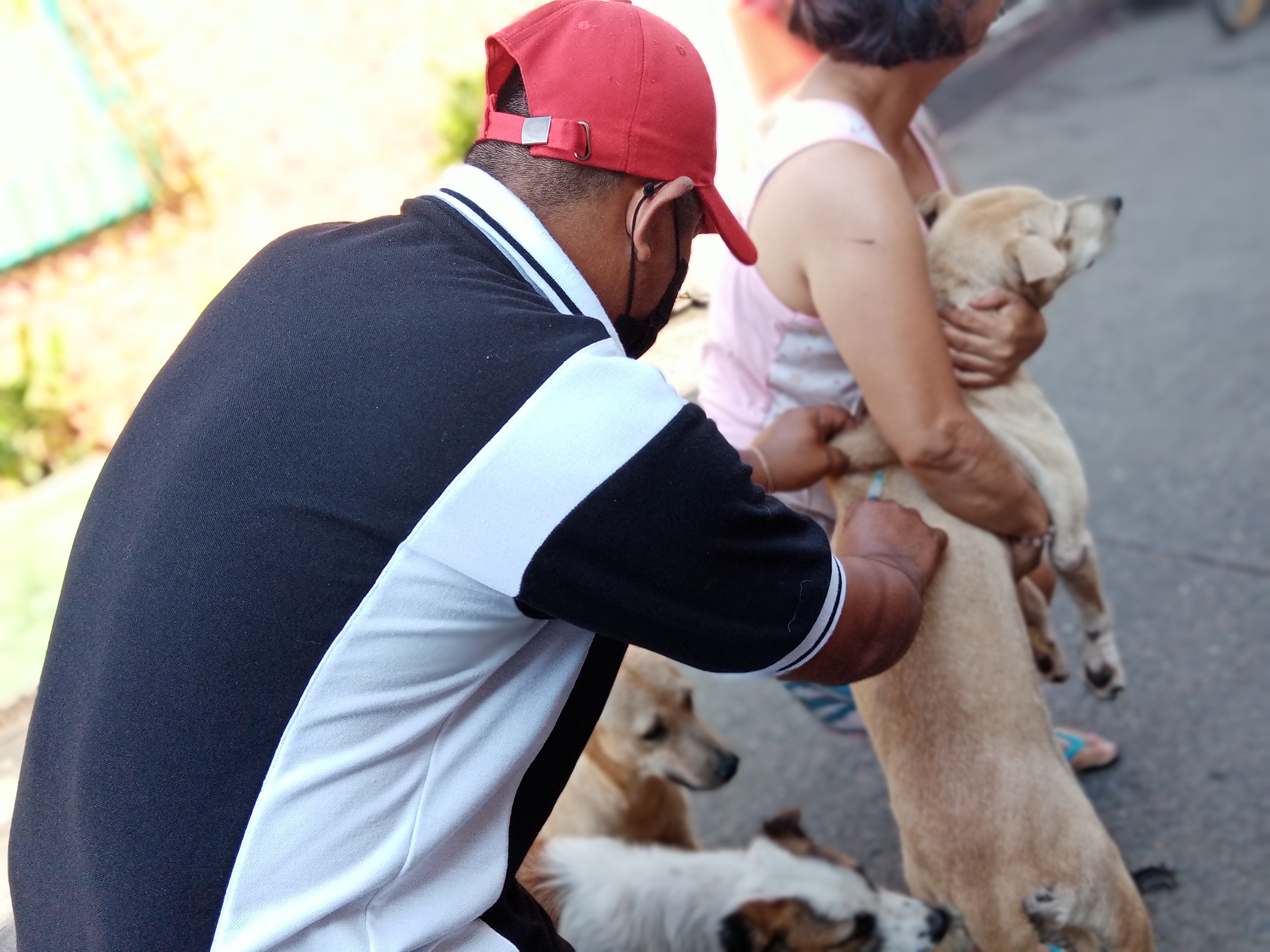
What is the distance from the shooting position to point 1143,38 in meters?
10.9

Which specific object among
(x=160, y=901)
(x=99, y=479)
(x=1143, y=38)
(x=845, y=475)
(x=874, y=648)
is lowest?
(x=1143, y=38)

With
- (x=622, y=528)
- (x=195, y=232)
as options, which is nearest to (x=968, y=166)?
(x=195, y=232)

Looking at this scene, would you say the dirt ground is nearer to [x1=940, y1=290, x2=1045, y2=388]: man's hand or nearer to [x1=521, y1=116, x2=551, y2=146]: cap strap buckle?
[x1=940, y1=290, x2=1045, y2=388]: man's hand

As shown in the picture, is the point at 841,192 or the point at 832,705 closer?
the point at 841,192

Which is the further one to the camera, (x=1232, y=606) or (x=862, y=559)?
(x=1232, y=606)

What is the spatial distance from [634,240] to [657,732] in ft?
6.05

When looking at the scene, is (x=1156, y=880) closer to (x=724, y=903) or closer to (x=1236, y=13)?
(x=724, y=903)

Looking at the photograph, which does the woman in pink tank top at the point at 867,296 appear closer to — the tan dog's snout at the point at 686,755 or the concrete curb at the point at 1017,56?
the tan dog's snout at the point at 686,755

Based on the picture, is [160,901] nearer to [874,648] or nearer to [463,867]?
[463,867]

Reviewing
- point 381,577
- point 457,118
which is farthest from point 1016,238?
point 457,118

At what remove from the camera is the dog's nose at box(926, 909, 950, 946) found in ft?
7.40

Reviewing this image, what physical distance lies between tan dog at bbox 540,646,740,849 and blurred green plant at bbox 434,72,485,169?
4.52 meters

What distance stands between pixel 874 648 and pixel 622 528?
0.54m

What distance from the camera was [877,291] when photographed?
2.06 m
